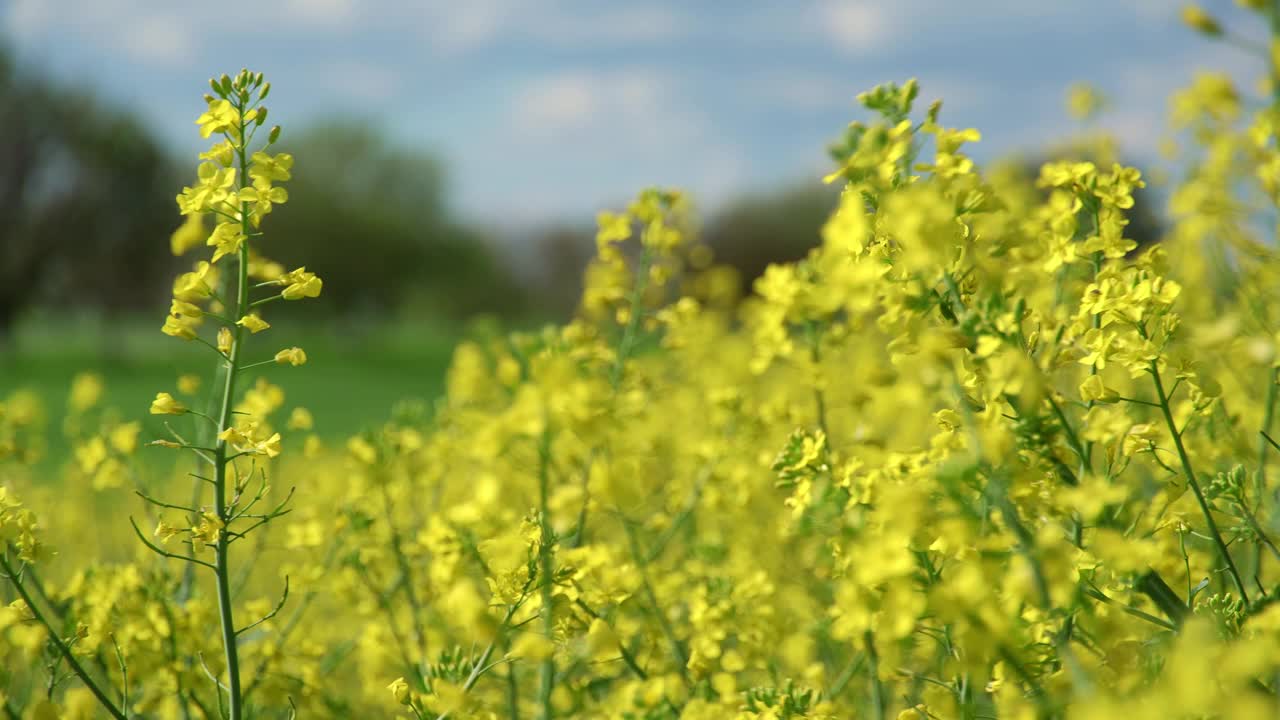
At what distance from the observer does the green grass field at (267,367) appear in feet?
58.0

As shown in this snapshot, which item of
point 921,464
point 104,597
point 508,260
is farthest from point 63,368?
point 508,260

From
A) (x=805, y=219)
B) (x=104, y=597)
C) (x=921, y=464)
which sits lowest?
(x=921, y=464)

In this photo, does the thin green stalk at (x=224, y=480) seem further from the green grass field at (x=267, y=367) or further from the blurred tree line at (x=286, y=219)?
the blurred tree line at (x=286, y=219)

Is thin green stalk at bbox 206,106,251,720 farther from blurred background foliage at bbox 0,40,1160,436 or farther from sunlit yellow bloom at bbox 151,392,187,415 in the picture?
blurred background foliage at bbox 0,40,1160,436

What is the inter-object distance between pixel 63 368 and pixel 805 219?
1038 inches

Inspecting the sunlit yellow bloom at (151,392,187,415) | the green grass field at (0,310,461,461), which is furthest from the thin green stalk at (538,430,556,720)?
the green grass field at (0,310,461,461)

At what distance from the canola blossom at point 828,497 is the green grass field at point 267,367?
8.56 m

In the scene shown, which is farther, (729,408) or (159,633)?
(729,408)

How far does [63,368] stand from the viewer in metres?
24.2

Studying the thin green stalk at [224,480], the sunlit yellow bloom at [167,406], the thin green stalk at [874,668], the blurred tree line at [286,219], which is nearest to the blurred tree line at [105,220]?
the blurred tree line at [286,219]

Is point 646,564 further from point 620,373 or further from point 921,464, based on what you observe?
point 921,464

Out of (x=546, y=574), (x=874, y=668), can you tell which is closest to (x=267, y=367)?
(x=874, y=668)

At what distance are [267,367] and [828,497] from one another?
Result: 20.4 meters

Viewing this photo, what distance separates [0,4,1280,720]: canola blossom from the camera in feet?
3.99
